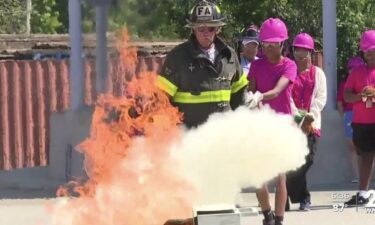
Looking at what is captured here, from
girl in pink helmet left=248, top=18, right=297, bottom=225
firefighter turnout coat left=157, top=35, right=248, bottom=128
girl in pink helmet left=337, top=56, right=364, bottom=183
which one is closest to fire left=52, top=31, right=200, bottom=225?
firefighter turnout coat left=157, top=35, right=248, bottom=128

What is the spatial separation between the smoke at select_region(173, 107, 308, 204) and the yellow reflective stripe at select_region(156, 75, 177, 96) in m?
0.51

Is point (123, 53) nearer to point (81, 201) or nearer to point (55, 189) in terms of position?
point (81, 201)

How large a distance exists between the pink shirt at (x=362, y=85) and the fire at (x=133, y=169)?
3234 mm

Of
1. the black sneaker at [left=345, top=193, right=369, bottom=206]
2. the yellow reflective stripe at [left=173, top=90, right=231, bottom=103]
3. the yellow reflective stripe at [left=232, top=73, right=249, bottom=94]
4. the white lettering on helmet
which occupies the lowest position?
the black sneaker at [left=345, top=193, right=369, bottom=206]

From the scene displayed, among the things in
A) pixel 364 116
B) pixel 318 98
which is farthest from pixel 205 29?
pixel 364 116

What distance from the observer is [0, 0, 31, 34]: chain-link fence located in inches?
1288

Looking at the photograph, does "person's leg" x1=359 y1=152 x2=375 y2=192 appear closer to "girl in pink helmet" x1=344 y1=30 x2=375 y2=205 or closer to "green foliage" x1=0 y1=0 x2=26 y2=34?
"girl in pink helmet" x1=344 y1=30 x2=375 y2=205

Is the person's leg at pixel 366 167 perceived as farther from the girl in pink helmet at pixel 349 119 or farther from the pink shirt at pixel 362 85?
the girl in pink helmet at pixel 349 119

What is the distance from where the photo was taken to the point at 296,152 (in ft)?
22.8

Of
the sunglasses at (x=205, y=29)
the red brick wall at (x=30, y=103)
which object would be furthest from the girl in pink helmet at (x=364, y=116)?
the red brick wall at (x=30, y=103)

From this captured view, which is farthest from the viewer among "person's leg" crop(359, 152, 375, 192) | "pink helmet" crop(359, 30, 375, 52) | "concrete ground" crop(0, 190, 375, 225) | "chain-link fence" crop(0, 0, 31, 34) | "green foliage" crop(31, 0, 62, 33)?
"green foliage" crop(31, 0, 62, 33)

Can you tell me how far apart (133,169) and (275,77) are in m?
2.50

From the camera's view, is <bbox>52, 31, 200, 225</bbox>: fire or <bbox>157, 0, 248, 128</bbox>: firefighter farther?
<bbox>157, 0, 248, 128</bbox>: firefighter

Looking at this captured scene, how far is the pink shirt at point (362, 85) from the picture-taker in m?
9.91
